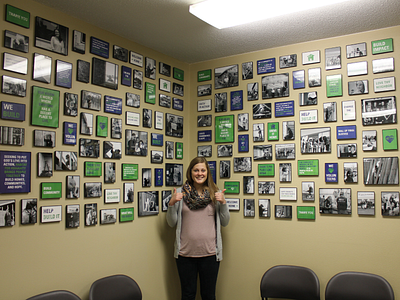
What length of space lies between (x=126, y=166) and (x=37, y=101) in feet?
3.29

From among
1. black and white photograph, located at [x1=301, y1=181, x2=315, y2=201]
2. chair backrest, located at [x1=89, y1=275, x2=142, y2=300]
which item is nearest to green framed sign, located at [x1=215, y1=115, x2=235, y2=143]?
black and white photograph, located at [x1=301, y1=181, x2=315, y2=201]

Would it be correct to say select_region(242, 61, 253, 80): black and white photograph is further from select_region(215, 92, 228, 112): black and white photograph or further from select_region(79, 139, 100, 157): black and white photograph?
select_region(79, 139, 100, 157): black and white photograph

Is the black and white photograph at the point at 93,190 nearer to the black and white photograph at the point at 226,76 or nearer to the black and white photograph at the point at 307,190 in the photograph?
the black and white photograph at the point at 226,76

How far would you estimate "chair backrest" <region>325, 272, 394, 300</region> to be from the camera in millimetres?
2680

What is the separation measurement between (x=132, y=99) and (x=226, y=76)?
44.9 inches

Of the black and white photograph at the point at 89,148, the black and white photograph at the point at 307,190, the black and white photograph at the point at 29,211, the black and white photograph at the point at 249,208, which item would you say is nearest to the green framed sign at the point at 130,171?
the black and white photograph at the point at 89,148

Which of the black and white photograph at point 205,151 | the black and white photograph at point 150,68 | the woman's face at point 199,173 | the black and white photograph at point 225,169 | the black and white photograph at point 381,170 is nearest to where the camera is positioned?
the black and white photograph at point 381,170

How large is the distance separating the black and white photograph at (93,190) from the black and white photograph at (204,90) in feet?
5.44

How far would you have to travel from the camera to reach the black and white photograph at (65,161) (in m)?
2.55

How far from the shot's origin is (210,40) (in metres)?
3.29

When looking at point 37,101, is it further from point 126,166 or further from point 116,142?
point 126,166

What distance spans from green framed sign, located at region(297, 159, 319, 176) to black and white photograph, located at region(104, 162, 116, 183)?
180 centimetres

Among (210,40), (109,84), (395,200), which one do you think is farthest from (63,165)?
(395,200)

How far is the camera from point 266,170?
3.40m
